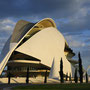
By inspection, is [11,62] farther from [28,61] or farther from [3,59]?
[3,59]

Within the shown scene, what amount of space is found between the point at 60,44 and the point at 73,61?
1174cm

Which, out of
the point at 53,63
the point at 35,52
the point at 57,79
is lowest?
the point at 57,79

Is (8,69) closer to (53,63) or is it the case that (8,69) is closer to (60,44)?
(53,63)

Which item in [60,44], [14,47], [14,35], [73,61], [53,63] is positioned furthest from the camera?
[73,61]

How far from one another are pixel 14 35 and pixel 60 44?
16.4 metres

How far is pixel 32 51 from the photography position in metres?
40.8

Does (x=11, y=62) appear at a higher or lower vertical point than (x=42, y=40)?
lower

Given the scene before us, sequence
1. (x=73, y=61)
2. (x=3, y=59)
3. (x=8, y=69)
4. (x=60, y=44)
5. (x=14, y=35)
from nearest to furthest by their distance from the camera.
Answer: (x=3, y=59) < (x=14, y=35) < (x=8, y=69) < (x=60, y=44) < (x=73, y=61)

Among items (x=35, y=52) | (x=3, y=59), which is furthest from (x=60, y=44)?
(x=3, y=59)

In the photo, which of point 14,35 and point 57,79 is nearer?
point 57,79

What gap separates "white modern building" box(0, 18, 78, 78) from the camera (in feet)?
127

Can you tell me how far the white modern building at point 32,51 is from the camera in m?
38.6

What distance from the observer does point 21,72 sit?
43.2 m

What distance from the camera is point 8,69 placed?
46.3 meters
